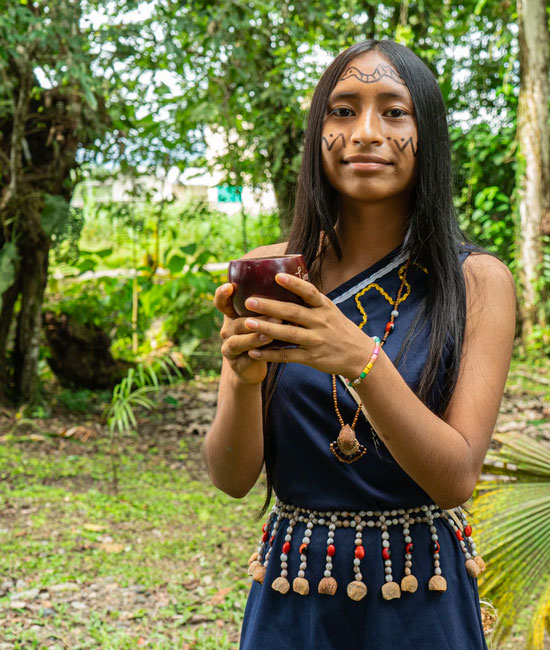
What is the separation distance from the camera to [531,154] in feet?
24.9

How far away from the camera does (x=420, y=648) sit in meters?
1.28

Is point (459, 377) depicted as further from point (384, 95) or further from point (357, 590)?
point (384, 95)

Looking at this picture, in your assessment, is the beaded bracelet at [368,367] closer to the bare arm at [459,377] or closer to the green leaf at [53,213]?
the bare arm at [459,377]

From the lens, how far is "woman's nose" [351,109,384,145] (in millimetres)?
1379

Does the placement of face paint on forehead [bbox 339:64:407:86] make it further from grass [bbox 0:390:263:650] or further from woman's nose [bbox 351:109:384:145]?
grass [bbox 0:390:263:650]

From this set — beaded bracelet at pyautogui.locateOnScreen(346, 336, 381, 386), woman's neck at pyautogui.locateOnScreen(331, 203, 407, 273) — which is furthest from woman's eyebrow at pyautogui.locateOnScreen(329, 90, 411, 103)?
beaded bracelet at pyautogui.locateOnScreen(346, 336, 381, 386)

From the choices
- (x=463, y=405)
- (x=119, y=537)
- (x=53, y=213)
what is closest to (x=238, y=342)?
(x=463, y=405)

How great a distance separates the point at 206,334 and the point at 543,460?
4.35 metres

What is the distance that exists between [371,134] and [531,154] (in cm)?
681

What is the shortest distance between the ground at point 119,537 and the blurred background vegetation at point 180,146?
51 centimetres

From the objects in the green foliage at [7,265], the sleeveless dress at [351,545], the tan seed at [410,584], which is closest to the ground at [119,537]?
the green foliage at [7,265]

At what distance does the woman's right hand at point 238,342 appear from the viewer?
3.67 feet

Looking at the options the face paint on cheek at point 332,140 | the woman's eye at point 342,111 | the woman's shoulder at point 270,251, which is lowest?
the woman's shoulder at point 270,251

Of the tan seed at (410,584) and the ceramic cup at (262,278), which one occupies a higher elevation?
the ceramic cup at (262,278)
